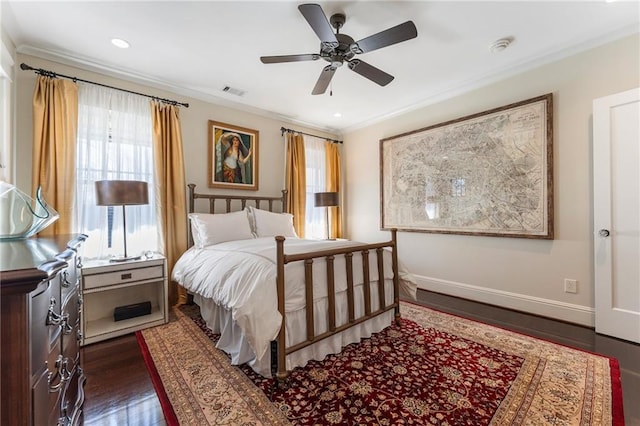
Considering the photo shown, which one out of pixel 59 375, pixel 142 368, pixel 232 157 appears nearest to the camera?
pixel 59 375

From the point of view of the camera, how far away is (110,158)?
295 cm

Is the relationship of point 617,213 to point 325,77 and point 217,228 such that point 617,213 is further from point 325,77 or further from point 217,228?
point 217,228

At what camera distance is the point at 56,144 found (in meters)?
2.60

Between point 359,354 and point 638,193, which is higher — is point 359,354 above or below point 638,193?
below

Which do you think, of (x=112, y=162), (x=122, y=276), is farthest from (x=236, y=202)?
(x=122, y=276)

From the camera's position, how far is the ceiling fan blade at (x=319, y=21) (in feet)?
5.61

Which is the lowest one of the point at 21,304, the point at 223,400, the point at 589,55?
the point at 223,400

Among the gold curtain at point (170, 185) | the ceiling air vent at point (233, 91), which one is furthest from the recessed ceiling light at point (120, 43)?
the ceiling air vent at point (233, 91)

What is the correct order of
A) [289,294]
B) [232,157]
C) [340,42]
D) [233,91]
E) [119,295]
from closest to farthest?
1. [289,294]
2. [340,42]
3. [119,295]
4. [233,91]
5. [232,157]

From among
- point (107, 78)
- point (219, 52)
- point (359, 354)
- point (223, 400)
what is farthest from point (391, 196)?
point (107, 78)

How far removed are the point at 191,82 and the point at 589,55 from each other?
4275 mm

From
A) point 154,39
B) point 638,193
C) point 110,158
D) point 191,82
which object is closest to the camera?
point 638,193

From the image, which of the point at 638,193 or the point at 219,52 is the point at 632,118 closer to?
the point at 638,193

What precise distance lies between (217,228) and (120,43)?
6.55ft
